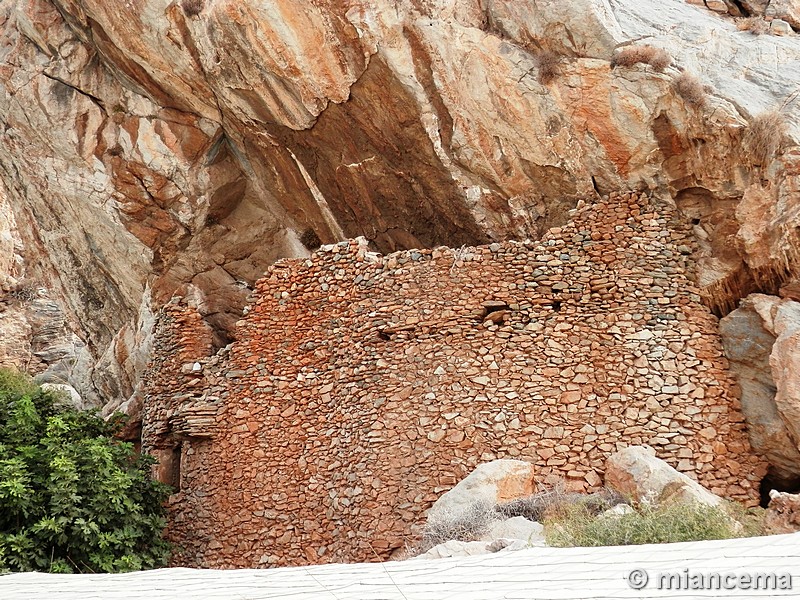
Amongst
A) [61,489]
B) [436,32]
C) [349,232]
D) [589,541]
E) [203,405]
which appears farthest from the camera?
[349,232]

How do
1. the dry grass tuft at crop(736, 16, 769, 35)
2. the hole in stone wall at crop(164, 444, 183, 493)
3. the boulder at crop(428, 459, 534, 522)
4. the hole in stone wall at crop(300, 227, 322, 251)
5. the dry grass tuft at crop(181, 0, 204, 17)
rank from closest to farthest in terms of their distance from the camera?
the boulder at crop(428, 459, 534, 522)
the dry grass tuft at crop(736, 16, 769, 35)
the dry grass tuft at crop(181, 0, 204, 17)
the hole in stone wall at crop(164, 444, 183, 493)
the hole in stone wall at crop(300, 227, 322, 251)

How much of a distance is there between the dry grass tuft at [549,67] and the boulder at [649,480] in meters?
4.37

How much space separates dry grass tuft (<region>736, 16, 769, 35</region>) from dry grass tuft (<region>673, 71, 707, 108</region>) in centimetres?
165

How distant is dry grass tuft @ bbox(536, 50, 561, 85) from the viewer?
10633 millimetres

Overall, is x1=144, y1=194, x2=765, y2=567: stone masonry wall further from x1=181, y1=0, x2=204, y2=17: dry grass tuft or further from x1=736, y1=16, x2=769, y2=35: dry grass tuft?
x1=181, y1=0, x2=204, y2=17: dry grass tuft

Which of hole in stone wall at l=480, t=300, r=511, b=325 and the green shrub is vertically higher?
hole in stone wall at l=480, t=300, r=511, b=325

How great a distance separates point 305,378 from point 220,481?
177 centimetres

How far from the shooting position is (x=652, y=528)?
6680mm

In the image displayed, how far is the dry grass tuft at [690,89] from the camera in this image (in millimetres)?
9969

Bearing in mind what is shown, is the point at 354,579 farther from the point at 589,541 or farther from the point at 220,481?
the point at 220,481

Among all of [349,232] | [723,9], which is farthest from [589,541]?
[723,9]

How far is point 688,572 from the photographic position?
3953 mm

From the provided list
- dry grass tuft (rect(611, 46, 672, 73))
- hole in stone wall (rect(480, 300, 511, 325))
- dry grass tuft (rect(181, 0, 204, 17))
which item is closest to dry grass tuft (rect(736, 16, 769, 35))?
dry grass tuft (rect(611, 46, 672, 73))

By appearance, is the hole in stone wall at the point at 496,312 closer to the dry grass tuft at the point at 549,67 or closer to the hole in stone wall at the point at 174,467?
the dry grass tuft at the point at 549,67
